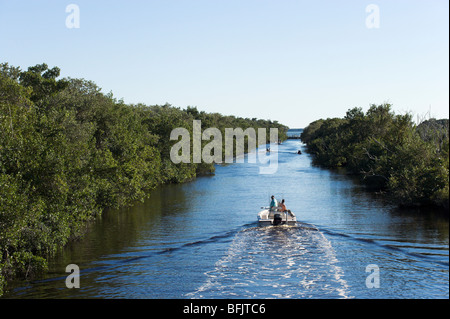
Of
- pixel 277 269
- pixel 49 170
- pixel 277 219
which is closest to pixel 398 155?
pixel 277 219

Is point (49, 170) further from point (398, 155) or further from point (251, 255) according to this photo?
point (398, 155)

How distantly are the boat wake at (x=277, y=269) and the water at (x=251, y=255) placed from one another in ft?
0.17

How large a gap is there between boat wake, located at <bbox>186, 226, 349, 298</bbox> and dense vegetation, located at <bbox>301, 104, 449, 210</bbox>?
6.72 metres

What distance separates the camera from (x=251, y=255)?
84.8 ft

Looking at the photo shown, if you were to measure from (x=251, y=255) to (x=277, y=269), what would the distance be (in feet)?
9.58

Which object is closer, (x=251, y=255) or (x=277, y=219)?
(x=251, y=255)

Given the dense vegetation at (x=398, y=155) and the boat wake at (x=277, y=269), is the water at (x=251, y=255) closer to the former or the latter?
the boat wake at (x=277, y=269)

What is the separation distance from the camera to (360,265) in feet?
78.2

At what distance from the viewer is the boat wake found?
66.3 feet

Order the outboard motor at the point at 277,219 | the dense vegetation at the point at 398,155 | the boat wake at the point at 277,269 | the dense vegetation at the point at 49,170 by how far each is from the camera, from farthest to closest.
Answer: the outboard motor at the point at 277,219 < the dense vegetation at the point at 398,155 < the dense vegetation at the point at 49,170 < the boat wake at the point at 277,269

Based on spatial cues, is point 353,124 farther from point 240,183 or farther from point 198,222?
point 198,222

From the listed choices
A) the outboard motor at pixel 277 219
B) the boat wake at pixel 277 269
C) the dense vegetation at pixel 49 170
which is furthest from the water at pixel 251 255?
the dense vegetation at pixel 49 170

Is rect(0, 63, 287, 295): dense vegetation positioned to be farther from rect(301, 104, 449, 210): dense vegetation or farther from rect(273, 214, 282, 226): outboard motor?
rect(301, 104, 449, 210): dense vegetation

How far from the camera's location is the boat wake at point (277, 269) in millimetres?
20203
